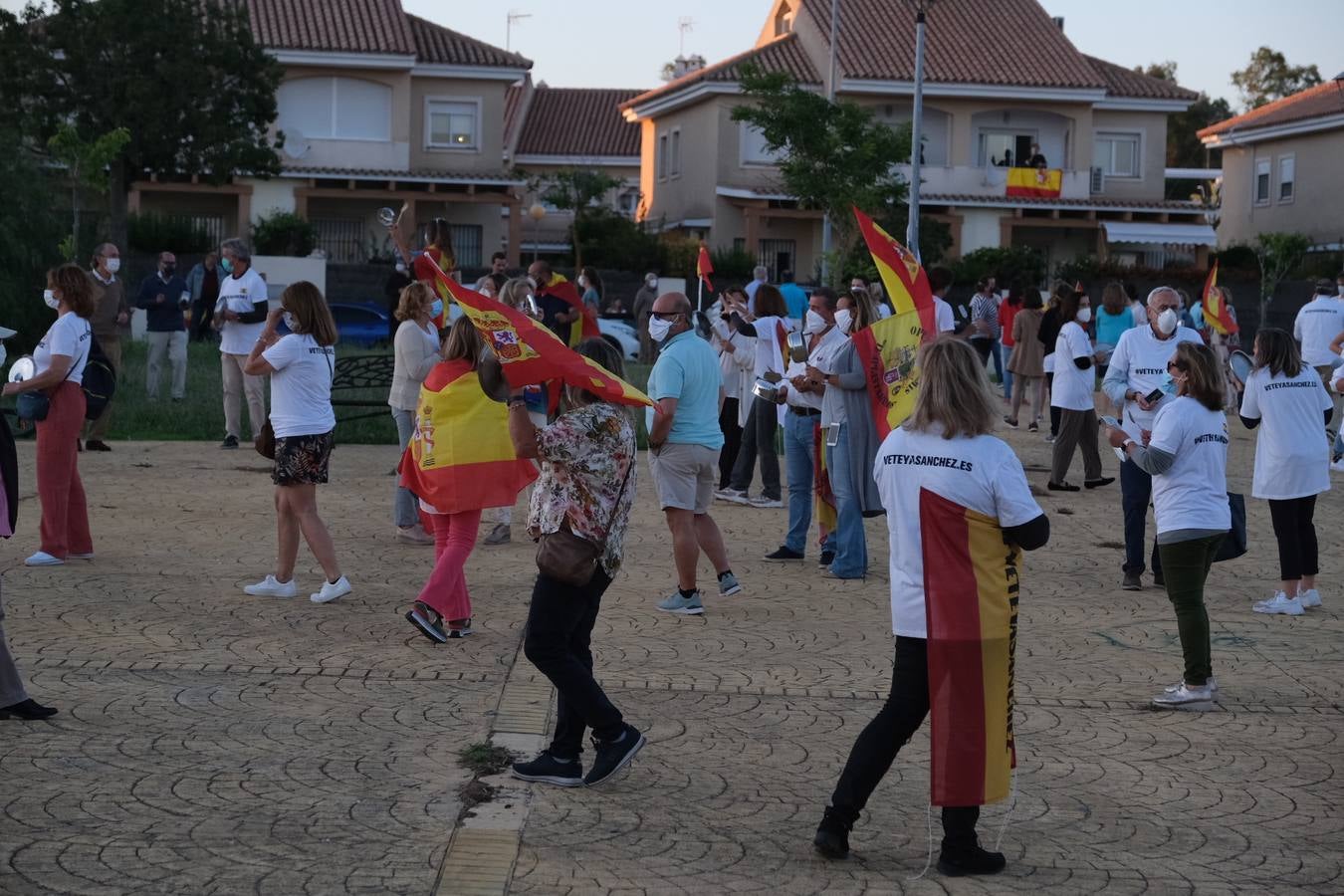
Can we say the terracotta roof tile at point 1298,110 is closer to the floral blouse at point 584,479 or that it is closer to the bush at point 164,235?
the bush at point 164,235

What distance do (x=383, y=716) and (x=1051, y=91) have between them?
46.1m

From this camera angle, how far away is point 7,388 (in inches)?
373

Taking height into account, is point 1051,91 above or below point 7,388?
above

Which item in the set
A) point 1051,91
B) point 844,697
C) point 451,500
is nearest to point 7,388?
point 451,500

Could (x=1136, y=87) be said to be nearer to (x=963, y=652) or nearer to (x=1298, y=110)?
(x=1298, y=110)

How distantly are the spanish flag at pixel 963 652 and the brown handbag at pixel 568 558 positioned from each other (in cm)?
133

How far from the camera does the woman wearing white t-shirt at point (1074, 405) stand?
14609 mm

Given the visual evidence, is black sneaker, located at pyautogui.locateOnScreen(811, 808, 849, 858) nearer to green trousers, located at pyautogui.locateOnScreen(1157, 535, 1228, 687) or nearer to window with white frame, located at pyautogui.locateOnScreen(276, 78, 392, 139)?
green trousers, located at pyautogui.locateOnScreen(1157, 535, 1228, 687)

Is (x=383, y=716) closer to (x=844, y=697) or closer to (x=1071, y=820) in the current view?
(x=844, y=697)

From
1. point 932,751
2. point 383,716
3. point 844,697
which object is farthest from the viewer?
→ point 844,697

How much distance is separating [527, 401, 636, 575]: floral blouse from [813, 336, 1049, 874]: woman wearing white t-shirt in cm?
118

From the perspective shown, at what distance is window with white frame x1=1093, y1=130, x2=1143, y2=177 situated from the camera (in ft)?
171

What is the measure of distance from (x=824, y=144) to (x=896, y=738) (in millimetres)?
33586

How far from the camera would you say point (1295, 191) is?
51.4 m
